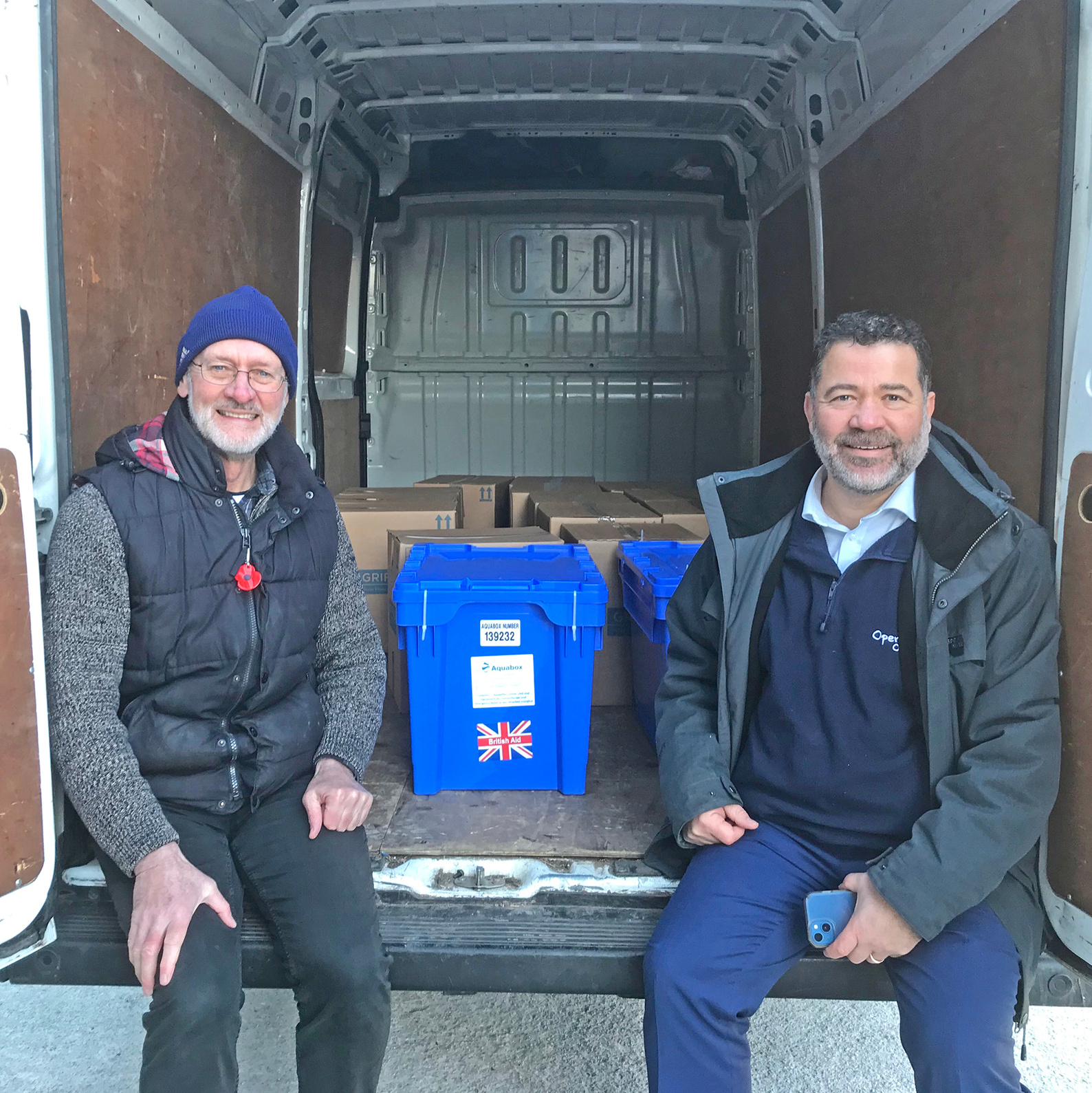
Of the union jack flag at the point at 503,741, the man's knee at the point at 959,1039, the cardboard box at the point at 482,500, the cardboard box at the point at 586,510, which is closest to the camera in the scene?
the man's knee at the point at 959,1039

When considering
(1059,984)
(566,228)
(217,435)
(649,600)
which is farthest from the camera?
(566,228)

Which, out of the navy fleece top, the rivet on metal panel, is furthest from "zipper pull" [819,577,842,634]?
the rivet on metal panel

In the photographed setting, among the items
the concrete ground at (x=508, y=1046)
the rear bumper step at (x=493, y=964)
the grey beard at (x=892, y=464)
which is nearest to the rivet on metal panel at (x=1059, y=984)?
the rear bumper step at (x=493, y=964)

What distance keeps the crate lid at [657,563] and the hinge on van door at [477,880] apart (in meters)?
0.82

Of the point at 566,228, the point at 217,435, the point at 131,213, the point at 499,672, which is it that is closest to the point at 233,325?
the point at 217,435

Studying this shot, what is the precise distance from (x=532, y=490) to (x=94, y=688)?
8.69 ft

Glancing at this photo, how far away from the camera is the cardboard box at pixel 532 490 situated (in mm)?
3982

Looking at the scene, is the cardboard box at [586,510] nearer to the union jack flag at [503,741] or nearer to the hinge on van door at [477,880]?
the union jack flag at [503,741]

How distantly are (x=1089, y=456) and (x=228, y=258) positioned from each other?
2.49m

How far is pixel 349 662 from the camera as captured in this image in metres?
2.16

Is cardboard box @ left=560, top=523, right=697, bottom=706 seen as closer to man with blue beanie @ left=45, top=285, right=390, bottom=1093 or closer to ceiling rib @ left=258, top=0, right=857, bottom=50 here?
man with blue beanie @ left=45, top=285, right=390, bottom=1093

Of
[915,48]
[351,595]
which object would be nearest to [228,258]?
[351,595]

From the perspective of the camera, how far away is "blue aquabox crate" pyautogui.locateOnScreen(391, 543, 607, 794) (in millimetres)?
2273

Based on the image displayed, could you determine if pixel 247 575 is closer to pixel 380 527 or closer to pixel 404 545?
pixel 404 545
